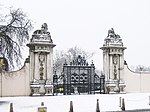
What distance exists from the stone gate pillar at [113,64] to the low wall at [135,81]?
102 cm

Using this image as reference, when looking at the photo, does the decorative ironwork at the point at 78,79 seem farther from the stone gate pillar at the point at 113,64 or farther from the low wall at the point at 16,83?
the low wall at the point at 16,83

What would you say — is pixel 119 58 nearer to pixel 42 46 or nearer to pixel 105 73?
pixel 105 73

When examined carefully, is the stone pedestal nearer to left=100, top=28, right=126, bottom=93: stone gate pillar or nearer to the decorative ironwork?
left=100, top=28, right=126, bottom=93: stone gate pillar

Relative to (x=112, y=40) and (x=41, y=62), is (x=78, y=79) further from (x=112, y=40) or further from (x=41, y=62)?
(x=112, y=40)

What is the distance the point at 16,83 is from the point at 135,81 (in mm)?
12550

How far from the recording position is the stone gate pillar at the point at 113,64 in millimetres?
33125

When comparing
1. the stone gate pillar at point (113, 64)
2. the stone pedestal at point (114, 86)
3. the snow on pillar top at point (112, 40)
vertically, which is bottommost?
the stone pedestal at point (114, 86)

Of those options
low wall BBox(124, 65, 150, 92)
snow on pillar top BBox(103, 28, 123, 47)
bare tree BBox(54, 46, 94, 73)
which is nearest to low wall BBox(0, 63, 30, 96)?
snow on pillar top BBox(103, 28, 123, 47)

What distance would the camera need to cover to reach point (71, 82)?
1280 inches

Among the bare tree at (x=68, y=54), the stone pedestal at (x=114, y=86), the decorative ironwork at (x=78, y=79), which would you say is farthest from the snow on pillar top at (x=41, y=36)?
the bare tree at (x=68, y=54)

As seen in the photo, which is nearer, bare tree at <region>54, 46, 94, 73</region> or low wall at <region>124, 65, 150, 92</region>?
low wall at <region>124, 65, 150, 92</region>

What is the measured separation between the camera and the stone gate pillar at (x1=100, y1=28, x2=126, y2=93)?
109 feet

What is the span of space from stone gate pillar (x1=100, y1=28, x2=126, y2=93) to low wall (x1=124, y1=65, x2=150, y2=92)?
102cm

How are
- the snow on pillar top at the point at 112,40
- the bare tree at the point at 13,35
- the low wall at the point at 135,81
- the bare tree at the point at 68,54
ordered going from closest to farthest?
the bare tree at the point at 13,35, the snow on pillar top at the point at 112,40, the low wall at the point at 135,81, the bare tree at the point at 68,54
